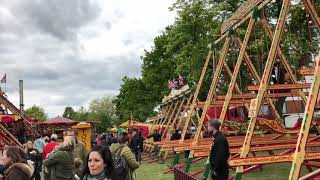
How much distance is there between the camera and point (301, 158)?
7.52 m

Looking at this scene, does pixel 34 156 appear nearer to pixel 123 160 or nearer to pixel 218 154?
pixel 218 154

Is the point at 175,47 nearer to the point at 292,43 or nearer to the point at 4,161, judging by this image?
the point at 292,43

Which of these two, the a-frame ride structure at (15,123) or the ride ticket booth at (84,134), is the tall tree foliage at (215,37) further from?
the a-frame ride structure at (15,123)

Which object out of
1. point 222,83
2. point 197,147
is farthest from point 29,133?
point 197,147

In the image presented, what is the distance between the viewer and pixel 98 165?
4887 mm

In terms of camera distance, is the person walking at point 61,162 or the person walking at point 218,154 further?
the person walking at point 218,154

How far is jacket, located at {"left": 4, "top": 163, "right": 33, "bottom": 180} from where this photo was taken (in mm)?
5746

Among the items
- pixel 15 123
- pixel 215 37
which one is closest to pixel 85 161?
pixel 215 37

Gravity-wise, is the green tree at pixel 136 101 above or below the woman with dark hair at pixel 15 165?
above

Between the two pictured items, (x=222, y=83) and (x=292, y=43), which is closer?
(x=292, y=43)

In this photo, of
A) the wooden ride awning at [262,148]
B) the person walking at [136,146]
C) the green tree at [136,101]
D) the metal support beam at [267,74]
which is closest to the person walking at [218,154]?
the metal support beam at [267,74]

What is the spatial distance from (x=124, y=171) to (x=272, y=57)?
4909 millimetres

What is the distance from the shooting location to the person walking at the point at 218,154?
10.5 m

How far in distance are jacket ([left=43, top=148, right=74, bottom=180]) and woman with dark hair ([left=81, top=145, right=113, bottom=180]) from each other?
4001mm
